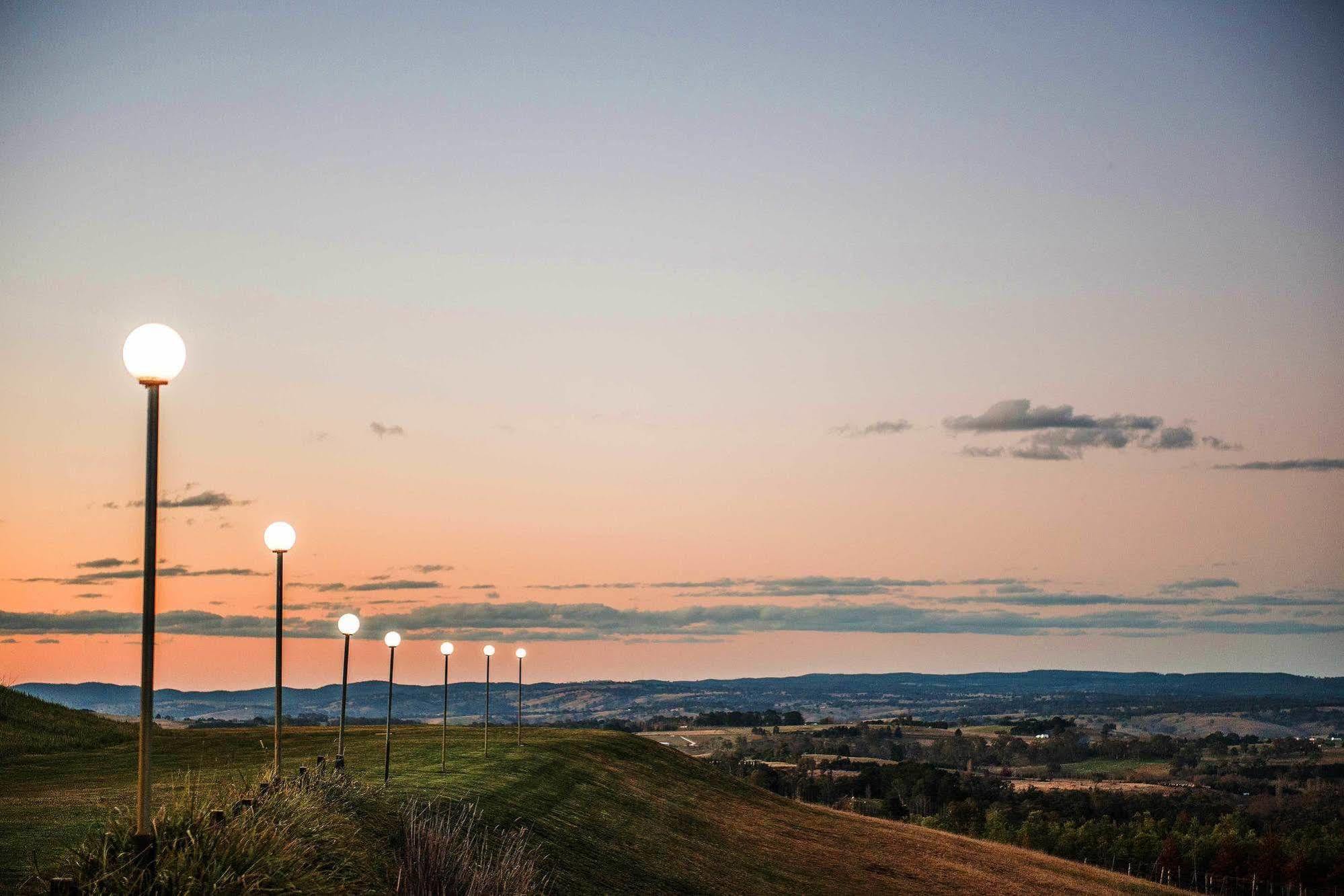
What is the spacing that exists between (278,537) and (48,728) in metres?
24.1

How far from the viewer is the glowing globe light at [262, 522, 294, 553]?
51.9ft

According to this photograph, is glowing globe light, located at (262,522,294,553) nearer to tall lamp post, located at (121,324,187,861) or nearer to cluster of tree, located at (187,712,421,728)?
tall lamp post, located at (121,324,187,861)

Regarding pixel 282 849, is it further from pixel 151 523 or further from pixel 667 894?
pixel 667 894

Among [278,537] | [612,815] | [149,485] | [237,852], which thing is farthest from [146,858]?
[612,815]

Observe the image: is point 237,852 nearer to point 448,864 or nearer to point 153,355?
point 153,355


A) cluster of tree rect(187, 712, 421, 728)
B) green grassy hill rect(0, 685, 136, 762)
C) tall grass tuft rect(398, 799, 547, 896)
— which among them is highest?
tall grass tuft rect(398, 799, 547, 896)

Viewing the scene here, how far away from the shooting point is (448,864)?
16938 millimetres

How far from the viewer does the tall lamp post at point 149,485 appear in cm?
1007

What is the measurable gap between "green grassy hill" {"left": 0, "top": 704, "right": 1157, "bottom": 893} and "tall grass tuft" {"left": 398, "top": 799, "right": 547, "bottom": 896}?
106 inches

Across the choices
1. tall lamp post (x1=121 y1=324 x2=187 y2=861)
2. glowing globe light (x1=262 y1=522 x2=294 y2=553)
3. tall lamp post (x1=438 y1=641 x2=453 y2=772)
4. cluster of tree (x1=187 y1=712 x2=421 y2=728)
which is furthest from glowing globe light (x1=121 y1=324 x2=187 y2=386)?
cluster of tree (x1=187 y1=712 x2=421 y2=728)

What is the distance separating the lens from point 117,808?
1182cm

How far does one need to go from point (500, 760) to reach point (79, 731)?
12353 mm

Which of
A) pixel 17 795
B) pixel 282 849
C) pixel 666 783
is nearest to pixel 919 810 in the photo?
pixel 666 783

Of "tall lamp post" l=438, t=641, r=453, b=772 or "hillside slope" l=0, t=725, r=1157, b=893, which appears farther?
"tall lamp post" l=438, t=641, r=453, b=772
